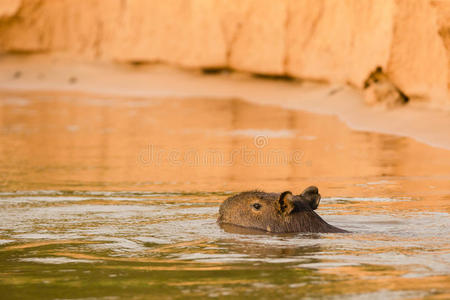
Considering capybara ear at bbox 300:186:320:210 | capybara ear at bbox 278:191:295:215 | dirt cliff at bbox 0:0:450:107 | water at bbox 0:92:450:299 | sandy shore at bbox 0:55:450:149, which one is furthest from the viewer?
dirt cliff at bbox 0:0:450:107

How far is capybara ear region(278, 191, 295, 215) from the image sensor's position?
278 inches

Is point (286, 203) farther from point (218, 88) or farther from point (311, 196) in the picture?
point (218, 88)

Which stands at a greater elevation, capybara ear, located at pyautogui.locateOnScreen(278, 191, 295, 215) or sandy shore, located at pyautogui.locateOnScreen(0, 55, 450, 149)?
sandy shore, located at pyautogui.locateOnScreen(0, 55, 450, 149)

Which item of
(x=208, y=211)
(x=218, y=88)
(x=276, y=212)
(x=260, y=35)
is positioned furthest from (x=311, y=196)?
(x=218, y=88)

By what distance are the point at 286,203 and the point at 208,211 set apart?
3.98ft

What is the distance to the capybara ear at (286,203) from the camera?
706 cm

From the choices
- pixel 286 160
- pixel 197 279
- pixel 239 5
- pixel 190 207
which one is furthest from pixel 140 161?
pixel 239 5

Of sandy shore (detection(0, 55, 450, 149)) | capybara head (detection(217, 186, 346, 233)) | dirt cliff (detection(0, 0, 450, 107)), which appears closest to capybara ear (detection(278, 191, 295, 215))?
capybara head (detection(217, 186, 346, 233))

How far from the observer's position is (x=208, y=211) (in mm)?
8125

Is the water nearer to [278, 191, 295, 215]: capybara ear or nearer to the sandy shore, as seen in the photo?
[278, 191, 295, 215]: capybara ear

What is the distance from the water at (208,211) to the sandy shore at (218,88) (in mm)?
558

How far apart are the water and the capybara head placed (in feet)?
0.59

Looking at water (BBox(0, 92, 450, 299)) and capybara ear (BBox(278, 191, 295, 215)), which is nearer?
water (BBox(0, 92, 450, 299))

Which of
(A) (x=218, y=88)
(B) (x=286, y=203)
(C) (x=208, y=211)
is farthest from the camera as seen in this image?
(A) (x=218, y=88)
